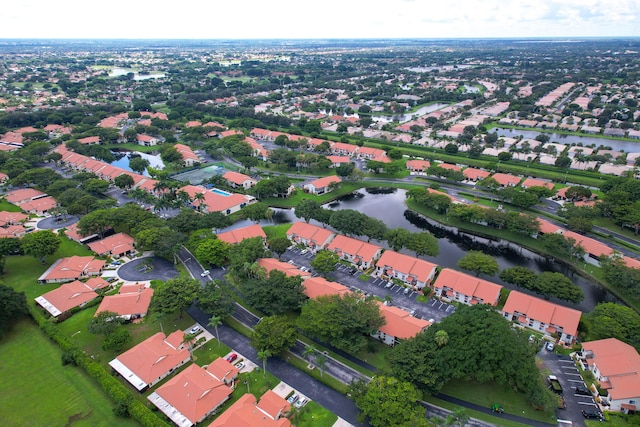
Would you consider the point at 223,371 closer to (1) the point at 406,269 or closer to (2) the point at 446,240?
(1) the point at 406,269

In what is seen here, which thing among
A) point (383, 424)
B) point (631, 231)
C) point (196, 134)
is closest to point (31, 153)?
point (196, 134)

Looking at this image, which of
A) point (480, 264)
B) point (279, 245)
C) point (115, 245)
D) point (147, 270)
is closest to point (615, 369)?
point (480, 264)

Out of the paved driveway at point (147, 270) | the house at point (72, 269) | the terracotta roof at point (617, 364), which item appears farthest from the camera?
the paved driveway at point (147, 270)

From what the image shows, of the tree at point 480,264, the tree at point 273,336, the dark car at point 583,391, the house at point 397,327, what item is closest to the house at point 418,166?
the tree at point 480,264

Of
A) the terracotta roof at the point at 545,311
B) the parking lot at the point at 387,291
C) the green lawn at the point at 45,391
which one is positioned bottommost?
the parking lot at the point at 387,291

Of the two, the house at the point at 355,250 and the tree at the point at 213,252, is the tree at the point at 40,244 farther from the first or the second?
the house at the point at 355,250

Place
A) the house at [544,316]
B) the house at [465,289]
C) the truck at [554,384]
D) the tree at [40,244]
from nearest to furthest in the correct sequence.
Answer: the truck at [554,384]
the house at [544,316]
the house at [465,289]
the tree at [40,244]

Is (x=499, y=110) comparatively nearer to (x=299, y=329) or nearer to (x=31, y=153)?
(x=299, y=329)
